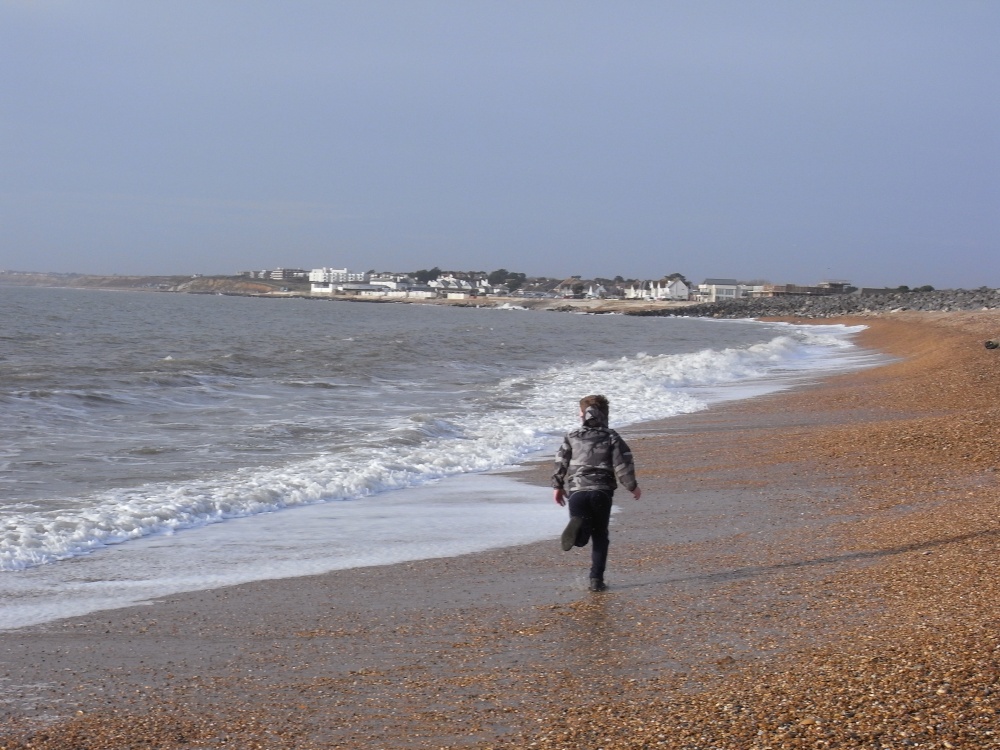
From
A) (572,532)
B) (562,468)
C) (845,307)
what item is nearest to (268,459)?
(562,468)

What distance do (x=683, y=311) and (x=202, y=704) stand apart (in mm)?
139824

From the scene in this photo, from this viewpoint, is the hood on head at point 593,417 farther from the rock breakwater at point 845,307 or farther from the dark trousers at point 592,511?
the rock breakwater at point 845,307

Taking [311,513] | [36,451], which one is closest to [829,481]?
[311,513]

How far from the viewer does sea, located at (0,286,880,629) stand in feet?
28.1

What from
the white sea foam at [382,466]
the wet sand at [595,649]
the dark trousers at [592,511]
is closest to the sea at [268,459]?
the white sea foam at [382,466]

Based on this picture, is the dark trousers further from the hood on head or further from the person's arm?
the hood on head

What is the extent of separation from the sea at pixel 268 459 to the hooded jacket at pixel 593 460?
152cm

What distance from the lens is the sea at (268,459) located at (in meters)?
8.57

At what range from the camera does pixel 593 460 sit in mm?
7723

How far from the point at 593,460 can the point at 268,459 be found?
712 centimetres

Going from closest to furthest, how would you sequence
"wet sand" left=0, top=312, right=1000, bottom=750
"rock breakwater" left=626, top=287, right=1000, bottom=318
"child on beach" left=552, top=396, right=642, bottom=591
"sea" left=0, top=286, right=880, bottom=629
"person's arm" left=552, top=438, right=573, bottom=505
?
1. "wet sand" left=0, top=312, right=1000, bottom=750
2. "child on beach" left=552, top=396, right=642, bottom=591
3. "person's arm" left=552, top=438, right=573, bottom=505
4. "sea" left=0, top=286, right=880, bottom=629
5. "rock breakwater" left=626, top=287, right=1000, bottom=318

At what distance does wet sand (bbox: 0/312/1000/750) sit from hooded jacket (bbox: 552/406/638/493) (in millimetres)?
710

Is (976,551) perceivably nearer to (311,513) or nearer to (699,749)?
(699,749)

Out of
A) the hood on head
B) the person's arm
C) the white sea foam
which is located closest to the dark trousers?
the person's arm
